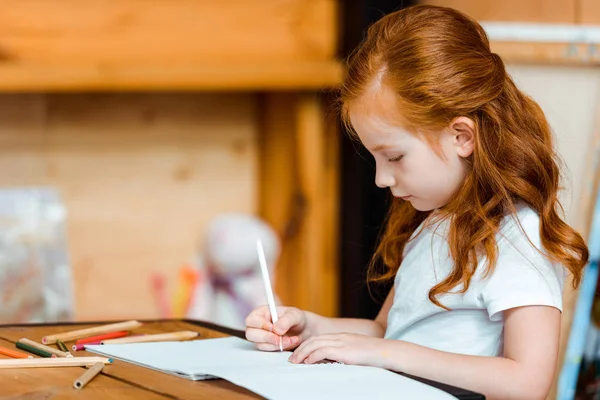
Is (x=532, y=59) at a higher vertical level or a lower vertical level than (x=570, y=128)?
higher

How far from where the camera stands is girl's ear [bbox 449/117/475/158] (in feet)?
3.02

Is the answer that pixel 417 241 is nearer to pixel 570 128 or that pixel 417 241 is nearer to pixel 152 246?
pixel 570 128

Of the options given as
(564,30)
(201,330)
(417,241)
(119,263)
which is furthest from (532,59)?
(119,263)

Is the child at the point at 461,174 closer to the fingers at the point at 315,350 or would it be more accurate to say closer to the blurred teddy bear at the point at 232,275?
the fingers at the point at 315,350

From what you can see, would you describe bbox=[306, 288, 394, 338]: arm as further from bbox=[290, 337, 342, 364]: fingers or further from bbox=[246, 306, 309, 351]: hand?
bbox=[290, 337, 342, 364]: fingers

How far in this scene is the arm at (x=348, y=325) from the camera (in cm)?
101

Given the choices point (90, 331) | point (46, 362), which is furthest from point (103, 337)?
point (46, 362)

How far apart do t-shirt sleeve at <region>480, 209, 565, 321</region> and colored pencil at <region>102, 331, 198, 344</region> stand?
298 mm

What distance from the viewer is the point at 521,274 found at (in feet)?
2.84

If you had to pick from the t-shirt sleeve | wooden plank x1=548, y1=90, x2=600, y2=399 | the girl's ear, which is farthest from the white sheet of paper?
wooden plank x1=548, y1=90, x2=600, y2=399

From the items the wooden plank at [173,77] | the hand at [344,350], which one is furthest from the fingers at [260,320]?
the wooden plank at [173,77]

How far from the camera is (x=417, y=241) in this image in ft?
3.40

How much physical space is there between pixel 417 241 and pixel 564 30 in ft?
2.09

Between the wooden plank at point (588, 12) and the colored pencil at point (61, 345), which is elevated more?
the wooden plank at point (588, 12)
